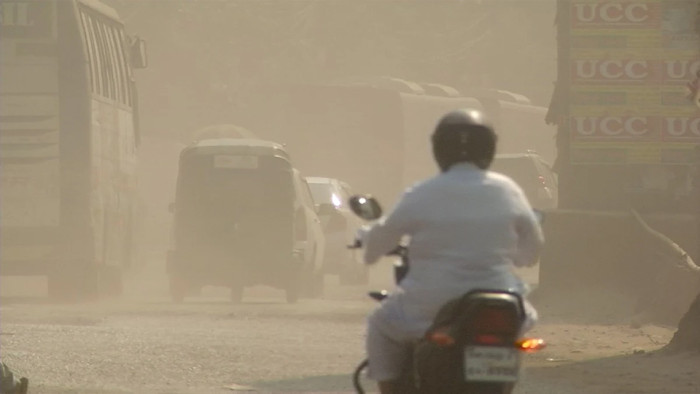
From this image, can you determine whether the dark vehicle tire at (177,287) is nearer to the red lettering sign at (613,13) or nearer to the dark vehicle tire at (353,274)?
the dark vehicle tire at (353,274)

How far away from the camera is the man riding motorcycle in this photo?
6.27 meters

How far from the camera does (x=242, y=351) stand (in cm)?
1436

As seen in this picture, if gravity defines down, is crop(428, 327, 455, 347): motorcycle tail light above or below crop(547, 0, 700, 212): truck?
below

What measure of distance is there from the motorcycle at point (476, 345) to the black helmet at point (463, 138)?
562mm

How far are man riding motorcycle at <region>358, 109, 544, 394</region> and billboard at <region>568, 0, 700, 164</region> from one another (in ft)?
46.8

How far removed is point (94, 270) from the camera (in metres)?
22.4

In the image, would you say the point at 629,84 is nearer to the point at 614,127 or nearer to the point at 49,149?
the point at 614,127

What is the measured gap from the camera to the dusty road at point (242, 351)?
12.1m

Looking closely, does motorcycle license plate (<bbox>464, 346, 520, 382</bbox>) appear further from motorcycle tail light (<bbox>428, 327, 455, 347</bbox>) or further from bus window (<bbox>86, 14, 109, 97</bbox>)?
bus window (<bbox>86, 14, 109, 97</bbox>)

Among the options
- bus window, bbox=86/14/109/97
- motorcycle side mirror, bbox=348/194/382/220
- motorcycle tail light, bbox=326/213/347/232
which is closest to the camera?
motorcycle side mirror, bbox=348/194/382/220

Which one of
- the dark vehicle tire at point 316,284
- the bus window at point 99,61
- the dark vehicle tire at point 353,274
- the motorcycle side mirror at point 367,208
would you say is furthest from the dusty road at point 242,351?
the dark vehicle tire at point 353,274

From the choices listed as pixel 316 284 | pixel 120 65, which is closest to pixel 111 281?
pixel 316 284

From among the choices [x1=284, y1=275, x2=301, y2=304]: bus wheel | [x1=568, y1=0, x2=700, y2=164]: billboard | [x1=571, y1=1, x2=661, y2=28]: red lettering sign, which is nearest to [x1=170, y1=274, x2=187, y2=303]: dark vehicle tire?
[x1=284, y1=275, x2=301, y2=304]: bus wheel

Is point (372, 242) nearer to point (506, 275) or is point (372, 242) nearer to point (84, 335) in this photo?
point (506, 275)
